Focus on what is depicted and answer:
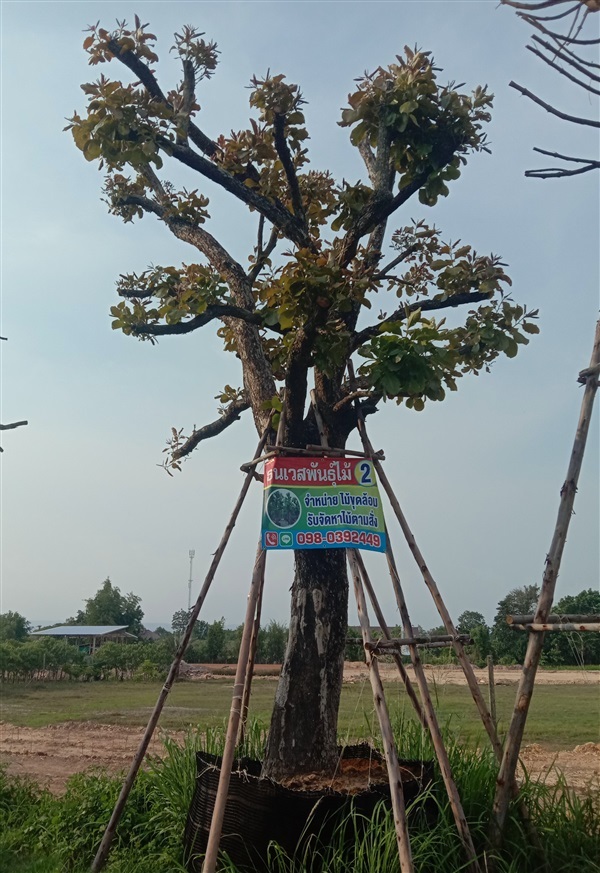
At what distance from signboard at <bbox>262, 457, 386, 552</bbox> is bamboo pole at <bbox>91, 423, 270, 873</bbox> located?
→ 1.33ft

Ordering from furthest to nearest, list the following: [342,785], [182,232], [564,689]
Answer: [564,689] → [182,232] → [342,785]

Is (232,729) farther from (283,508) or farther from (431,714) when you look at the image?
(283,508)

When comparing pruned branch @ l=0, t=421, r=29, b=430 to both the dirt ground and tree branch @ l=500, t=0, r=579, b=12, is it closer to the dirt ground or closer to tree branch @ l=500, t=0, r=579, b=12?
tree branch @ l=500, t=0, r=579, b=12

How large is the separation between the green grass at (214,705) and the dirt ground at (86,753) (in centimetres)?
56

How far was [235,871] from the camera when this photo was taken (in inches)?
145

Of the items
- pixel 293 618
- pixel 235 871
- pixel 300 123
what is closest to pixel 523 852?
pixel 235 871

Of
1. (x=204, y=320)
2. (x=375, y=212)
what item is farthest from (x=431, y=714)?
(x=375, y=212)

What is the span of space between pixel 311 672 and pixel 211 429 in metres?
2.28

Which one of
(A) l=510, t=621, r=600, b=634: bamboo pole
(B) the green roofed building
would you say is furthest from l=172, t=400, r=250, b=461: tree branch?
(B) the green roofed building

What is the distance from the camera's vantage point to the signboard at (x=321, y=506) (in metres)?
4.28

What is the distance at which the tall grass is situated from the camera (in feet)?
12.1

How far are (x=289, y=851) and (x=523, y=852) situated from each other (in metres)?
1.12

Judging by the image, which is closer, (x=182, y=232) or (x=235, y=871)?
(x=235, y=871)

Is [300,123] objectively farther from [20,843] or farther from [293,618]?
[20,843]
